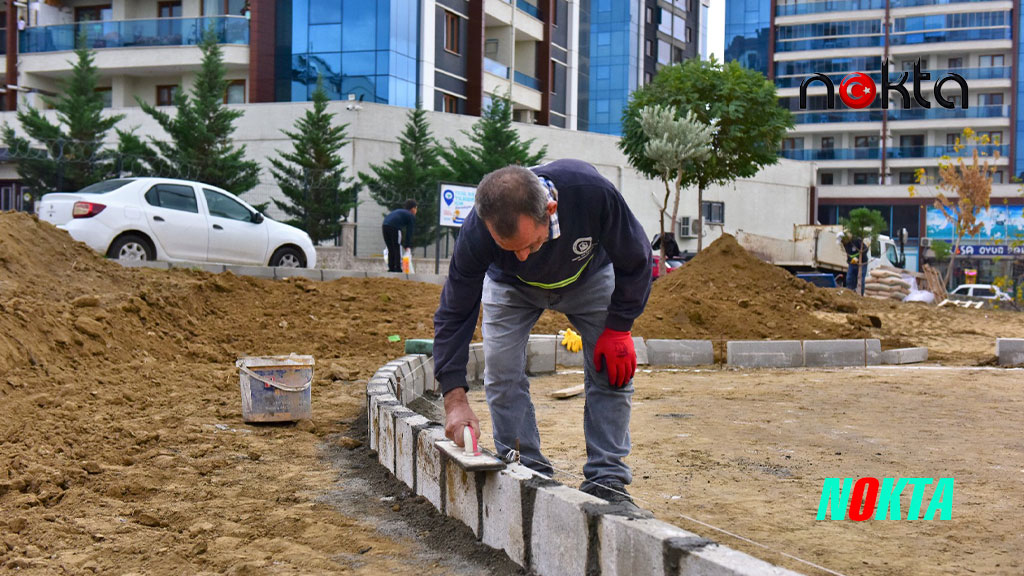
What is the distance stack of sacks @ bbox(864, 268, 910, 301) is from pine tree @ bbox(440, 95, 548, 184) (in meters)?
9.36

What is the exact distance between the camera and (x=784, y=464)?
4.65 meters

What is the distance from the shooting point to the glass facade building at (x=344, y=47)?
89.2ft

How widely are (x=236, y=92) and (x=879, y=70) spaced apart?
37.8 metres

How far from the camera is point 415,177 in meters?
23.7

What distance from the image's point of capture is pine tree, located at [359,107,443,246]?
21.9m

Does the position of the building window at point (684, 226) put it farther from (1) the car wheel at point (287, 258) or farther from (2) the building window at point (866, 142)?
(2) the building window at point (866, 142)

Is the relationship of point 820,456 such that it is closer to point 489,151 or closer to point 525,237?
point 525,237

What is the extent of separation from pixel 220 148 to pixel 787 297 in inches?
625

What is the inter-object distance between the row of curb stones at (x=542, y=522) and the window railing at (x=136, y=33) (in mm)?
26368

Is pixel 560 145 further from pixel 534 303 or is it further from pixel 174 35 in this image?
pixel 534 303

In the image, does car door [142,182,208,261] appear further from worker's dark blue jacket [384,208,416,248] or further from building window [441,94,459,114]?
building window [441,94,459,114]

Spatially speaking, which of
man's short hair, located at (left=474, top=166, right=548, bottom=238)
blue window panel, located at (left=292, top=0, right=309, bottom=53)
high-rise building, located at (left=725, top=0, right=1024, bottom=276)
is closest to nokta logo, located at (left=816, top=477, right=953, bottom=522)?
man's short hair, located at (left=474, top=166, right=548, bottom=238)

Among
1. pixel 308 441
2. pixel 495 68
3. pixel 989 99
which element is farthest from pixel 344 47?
pixel 989 99

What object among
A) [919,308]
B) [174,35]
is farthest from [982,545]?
[174,35]
